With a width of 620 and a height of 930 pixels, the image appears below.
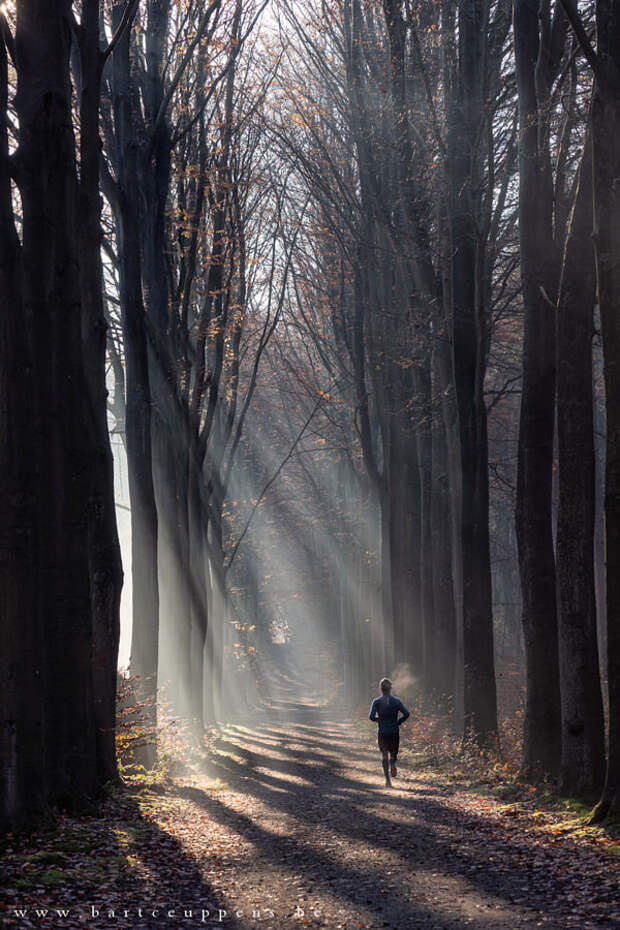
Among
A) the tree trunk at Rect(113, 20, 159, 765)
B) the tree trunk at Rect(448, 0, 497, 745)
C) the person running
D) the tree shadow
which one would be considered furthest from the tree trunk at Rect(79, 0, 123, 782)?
the tree trunk at Rect(448, 0, 497, 745)

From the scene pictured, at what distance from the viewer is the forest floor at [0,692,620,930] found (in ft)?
20.4

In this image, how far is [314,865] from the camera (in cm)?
820

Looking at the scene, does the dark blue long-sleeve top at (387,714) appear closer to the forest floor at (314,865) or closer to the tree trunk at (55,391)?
the forest floor at (314,865)

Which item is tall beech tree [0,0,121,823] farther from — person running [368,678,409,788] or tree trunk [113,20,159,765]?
person running [368,678,409,788]

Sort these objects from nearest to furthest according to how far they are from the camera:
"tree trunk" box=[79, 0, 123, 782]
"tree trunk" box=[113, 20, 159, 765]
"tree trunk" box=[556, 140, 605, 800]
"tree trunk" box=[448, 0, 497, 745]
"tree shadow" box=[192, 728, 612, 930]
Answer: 1. "tree shadow" box=[192, 728, 612, 930]
2. "tree trunk" box=[556, 140, 605, 800]
3. "tree trunk" box=[79, 0, 123, 782]
4. "tree trunk" box=[113, 20, 159, 765]
5. "tree trunk" box=[448, 0, 497, 745]

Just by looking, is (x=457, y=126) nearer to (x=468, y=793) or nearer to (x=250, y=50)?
(x=250, y=50)

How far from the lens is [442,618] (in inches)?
755

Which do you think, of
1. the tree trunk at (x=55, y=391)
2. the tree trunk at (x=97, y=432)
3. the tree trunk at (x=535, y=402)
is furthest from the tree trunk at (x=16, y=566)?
the tree trunk at (x=535, y=402)

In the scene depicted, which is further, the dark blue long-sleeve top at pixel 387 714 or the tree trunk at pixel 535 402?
the dark blue long-sleeve top at pixel 387 714

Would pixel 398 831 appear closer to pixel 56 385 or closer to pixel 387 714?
pixel 387 714

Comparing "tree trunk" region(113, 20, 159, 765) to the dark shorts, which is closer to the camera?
"tree trunk" region(113, 20, 159, 765)

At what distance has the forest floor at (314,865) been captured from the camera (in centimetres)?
623

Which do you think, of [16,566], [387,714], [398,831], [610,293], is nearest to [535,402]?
[610,293]

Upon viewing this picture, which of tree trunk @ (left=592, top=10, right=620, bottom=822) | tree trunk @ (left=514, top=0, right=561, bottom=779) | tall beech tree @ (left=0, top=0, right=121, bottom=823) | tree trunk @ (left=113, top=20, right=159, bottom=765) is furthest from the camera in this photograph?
tree trunk @ (left=113, top=20, right=159, bottom=765)
